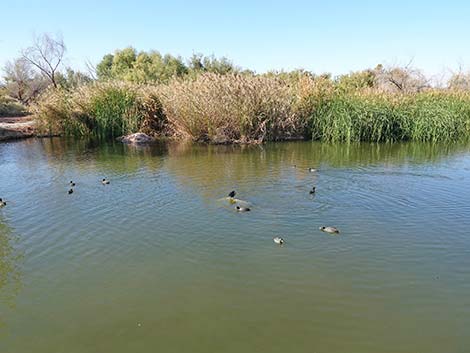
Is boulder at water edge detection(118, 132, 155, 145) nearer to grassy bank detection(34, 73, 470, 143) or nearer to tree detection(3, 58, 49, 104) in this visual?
grassy bank detection(34, 73, 470, 143)

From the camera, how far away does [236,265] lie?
542 centimetres

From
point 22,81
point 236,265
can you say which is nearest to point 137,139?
point 236,265

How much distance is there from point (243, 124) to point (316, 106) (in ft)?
10.9

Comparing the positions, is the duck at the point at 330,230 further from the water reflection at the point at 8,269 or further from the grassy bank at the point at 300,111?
the grassy bank at the point at 300,111

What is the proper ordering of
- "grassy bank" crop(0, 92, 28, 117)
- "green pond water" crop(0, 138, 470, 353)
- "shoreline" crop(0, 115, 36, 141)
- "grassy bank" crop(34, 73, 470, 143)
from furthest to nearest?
"grassy bank" crop(0, 92, 28, 117)
"shoreline" crop(0, 115, 36, 141)
"grassy bank" crop(34, 73, 470, 143)
"green pond water" crop(0, 138, 470, 353)

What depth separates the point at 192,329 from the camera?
4059 millimetres

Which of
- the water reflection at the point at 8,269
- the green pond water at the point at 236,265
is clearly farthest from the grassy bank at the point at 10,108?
the water reflection at the point at 8,269

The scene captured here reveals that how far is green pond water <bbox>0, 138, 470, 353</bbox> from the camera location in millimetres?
3988

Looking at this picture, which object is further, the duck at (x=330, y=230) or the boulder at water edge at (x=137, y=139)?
the boulder at water edge at (x=137, y=139)

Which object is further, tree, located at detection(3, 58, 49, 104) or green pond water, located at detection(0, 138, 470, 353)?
tree, located at detection(3, 58, 49, 104)

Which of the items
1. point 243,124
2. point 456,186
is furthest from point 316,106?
point 456,186

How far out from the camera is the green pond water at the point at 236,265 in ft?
13.1

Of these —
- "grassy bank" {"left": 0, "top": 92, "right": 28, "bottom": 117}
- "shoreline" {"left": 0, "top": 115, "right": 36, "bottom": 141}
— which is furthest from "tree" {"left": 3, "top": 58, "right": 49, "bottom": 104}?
"shoreline" {"left": 0, "top": 115, "right": 36, "bottom": 141}

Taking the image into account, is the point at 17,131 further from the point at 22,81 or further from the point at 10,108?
the point at 22,81
